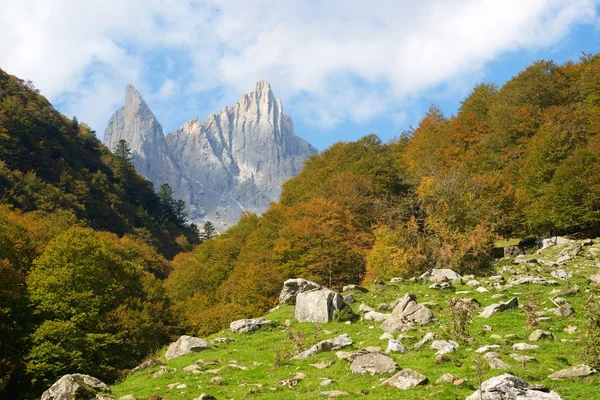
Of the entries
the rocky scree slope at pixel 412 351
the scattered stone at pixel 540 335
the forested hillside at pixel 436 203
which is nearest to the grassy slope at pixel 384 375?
the rocky scree slope at pixel 412 351

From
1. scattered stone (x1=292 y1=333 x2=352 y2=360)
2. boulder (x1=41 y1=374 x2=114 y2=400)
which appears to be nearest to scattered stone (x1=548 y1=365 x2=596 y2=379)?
scattered stone (x1=292 y1=333 x2=352 y2=360)

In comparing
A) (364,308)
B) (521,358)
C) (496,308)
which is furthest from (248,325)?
(521,358)

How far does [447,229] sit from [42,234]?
160 feet

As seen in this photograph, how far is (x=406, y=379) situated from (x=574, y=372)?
15.8 feet

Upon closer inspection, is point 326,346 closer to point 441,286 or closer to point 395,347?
point 395,347

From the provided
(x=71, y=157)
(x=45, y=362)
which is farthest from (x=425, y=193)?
(x=71, y=157)

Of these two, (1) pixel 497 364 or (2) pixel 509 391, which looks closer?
(2) pixel 509 391

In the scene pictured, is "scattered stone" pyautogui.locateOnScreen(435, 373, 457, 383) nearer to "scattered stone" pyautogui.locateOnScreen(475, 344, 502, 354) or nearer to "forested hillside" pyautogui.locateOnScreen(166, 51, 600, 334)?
"scattered stone" pyautogui.locateOnScreen(475, 344, 502, 354)

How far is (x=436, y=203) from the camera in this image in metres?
45.4

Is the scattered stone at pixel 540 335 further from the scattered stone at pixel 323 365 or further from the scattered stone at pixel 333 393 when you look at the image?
the scattered stone at pixel 333 393

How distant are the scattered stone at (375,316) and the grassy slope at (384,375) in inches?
21.1

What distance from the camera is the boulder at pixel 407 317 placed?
21.4m

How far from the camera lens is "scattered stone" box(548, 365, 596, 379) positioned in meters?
12.1

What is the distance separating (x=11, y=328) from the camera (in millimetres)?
33000
